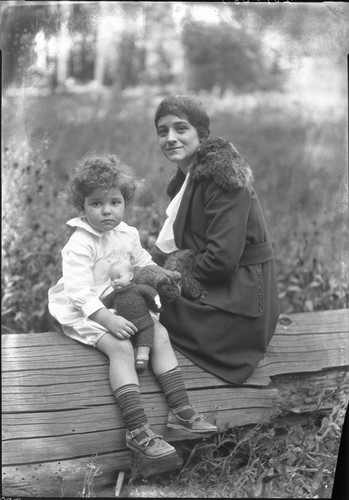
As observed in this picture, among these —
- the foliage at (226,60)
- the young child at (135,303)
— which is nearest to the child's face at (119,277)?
the young child at (135,303)

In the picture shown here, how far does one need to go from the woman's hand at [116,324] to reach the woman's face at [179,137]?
56cm

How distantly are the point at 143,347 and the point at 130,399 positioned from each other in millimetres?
167

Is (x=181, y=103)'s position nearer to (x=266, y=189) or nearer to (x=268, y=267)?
(x=268, y=267)

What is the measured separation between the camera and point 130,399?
2.60 meters

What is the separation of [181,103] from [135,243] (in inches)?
18.8

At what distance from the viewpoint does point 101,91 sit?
11.1ft

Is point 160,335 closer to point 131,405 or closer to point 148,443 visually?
point 131,405

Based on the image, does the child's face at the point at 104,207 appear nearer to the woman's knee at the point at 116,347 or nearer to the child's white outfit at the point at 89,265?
the child's white outfit at the point at 89,265

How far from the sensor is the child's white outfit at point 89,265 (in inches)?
103

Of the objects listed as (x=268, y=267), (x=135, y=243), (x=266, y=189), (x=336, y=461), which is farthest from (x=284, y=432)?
(x=266, y=189)

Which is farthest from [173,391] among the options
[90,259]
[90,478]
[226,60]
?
[226,60]

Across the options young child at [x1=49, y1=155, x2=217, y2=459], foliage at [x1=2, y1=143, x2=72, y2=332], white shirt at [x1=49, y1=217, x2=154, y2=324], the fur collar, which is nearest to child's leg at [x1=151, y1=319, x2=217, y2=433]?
young child at [x1=49, y1=155, x2=217, y2=459]

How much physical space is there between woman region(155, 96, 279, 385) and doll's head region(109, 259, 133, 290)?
0.16m

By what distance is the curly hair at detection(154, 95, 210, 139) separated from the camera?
8.79 ft
